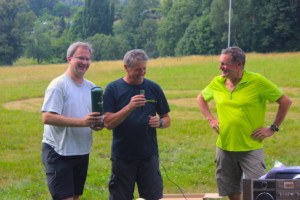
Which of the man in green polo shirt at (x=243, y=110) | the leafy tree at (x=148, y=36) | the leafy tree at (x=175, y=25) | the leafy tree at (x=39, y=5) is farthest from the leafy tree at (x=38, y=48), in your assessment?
the man in green polo shirt at (x=243, y=110)

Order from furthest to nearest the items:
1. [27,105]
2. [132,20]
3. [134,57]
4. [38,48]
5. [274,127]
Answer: [132,20]
[38,48]
[27,105]
[274,127]
[134,57]

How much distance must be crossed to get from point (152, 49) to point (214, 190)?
77755mm

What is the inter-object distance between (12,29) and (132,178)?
250 ft

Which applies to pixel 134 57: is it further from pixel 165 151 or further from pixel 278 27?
pixel 278 27

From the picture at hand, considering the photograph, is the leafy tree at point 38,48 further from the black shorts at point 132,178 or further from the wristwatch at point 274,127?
the black shorts at point 132,178

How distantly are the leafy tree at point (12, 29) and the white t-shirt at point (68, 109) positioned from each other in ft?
234

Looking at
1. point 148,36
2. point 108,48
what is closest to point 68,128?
point 108,48

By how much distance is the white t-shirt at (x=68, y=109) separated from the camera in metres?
4.28

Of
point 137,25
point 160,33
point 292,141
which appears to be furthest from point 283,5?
point 292,141

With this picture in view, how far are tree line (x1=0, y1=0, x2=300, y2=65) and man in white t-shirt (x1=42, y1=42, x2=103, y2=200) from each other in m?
49.1

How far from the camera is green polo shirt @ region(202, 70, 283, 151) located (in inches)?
191

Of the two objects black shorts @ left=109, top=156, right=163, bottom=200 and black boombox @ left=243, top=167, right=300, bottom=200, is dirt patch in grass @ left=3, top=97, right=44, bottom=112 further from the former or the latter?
black boombox @ left=243, top=167, right=300, bottom=200

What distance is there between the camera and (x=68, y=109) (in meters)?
4.34

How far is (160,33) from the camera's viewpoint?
265 feet
